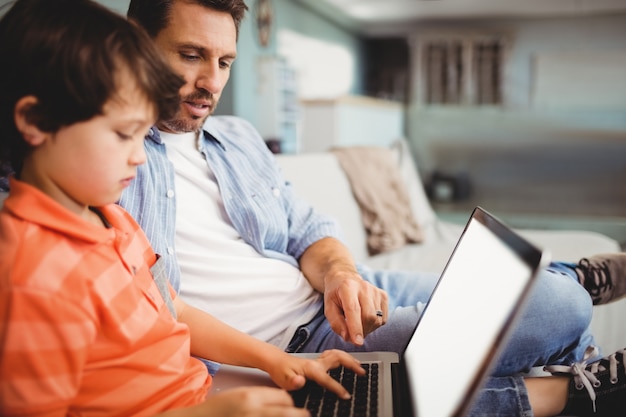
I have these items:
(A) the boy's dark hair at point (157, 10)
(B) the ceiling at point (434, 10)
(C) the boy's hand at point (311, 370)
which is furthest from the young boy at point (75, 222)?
(B) the ceiling at point (434, 10)

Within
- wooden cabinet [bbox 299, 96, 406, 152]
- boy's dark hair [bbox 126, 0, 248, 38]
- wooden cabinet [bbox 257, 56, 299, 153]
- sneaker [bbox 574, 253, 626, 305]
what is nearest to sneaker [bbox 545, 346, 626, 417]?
sneaker [bbox 574, 253, 626, 305]

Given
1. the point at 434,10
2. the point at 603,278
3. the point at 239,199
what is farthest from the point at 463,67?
the point at 239,199

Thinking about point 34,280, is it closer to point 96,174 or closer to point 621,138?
point 96,174

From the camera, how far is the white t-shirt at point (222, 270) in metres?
1.02

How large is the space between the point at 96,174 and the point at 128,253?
139 mm

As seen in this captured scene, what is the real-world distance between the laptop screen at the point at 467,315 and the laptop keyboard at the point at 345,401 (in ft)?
0.17

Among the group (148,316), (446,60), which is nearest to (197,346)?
(148,316)

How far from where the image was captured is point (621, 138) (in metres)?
4.99

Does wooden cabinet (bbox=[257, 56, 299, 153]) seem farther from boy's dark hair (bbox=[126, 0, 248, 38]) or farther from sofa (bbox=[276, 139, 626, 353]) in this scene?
boy's dark hair (bbox=[126, 0, 248, 38])

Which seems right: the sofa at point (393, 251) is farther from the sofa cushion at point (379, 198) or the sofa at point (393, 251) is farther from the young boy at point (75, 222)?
the young boy at point (75, 222)

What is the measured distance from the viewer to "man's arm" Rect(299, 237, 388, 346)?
0.89m

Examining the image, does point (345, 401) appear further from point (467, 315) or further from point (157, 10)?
point (157, 10)

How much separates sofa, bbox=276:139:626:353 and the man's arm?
75 cm

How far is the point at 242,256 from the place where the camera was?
1.07 m
